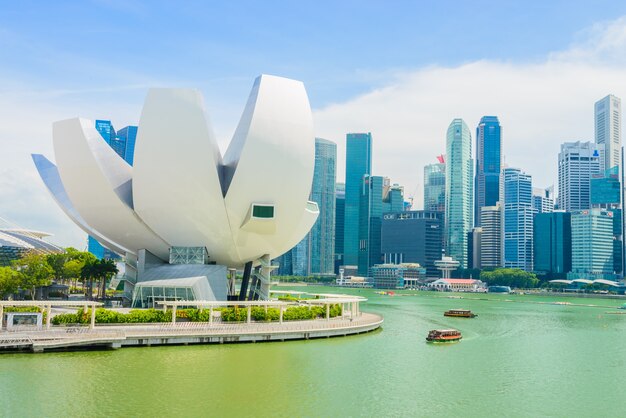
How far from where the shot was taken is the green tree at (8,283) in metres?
53.2

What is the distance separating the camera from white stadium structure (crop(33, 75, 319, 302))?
46.0 metres

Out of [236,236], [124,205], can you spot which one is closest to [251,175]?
[236,236]

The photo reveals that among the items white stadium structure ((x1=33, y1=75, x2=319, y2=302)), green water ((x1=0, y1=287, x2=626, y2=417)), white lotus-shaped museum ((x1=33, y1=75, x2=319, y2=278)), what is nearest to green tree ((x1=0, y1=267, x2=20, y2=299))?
white stadium structure ((x1=33, y1=75, x2=319, y2=302))

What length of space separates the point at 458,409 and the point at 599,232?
18587 cm

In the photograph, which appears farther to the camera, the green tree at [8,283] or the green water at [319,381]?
the green tree at [8,283]

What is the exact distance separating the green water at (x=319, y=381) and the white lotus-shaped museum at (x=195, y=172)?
12900mm

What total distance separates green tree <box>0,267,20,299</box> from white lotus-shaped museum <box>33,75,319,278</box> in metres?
8.51

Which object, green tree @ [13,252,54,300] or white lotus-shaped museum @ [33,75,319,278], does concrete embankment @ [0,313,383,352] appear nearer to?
white lotus-shaped museum @ [33,75,319,278]

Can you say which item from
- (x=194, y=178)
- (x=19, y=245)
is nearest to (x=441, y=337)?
(x=194, y=178)

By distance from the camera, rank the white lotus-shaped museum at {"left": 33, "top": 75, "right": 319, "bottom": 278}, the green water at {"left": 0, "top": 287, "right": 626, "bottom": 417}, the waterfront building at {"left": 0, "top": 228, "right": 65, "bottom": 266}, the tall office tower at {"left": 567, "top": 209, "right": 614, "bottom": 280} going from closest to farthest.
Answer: the green water at {"left": 0, "top": 287, "right": 626, "bottom": 417}, the white lotus-shaped museum at {"left": 33, "top": 75, "right": 319, "bottom": 278}, the waterfront building at {"left": 0, "top": 228, "right": 65, "bottom": 266}, the tall office tower at {"left": 567, "top": 209, "right": 614, "bottom": 280}

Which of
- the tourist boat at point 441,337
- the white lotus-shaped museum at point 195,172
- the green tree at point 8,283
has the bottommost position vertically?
the tourist boat at point 441,337

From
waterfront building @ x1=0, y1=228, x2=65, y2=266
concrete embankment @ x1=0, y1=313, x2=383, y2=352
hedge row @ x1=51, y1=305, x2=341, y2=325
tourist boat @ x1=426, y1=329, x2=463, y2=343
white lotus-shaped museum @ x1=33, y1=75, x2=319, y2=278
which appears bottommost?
tourist boat @ x1=426, y1=329, x2=463, y2=343

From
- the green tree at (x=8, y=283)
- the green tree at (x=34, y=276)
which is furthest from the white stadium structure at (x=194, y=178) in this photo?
the green tree at (x=34, y=276)

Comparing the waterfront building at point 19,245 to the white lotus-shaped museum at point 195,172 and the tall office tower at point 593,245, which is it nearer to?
the white lotus-shaped museum at point 195,172
